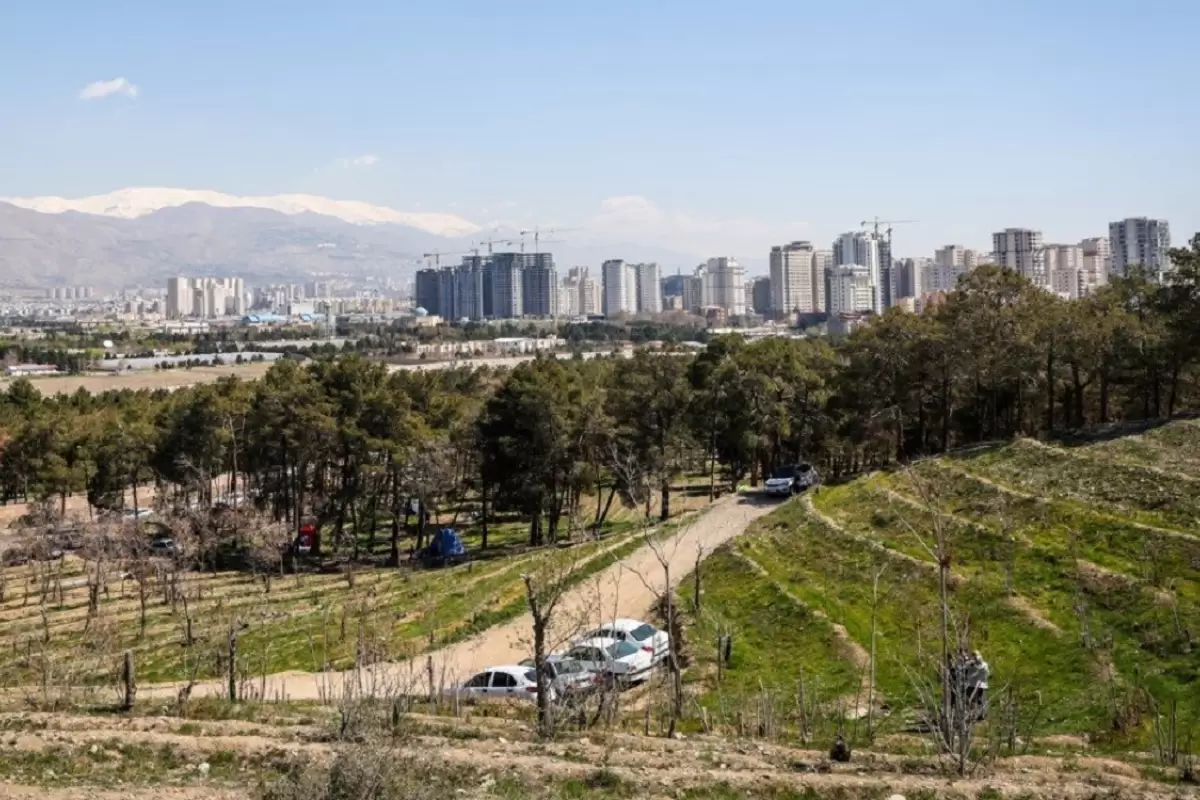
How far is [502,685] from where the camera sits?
16.2 meters

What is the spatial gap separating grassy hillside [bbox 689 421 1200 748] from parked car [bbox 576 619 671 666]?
2.33 feet

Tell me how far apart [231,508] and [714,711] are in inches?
886

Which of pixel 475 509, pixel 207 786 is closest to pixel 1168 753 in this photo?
pixel 207 786

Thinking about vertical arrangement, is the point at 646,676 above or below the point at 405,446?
below

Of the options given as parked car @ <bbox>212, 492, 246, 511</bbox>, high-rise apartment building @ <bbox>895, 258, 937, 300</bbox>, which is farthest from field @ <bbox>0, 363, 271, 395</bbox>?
high-rise apartment building @ <bbox>895, 258, 937, 300</bbox>

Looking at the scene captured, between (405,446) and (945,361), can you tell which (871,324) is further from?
(405,446)

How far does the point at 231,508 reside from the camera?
33.4 meters

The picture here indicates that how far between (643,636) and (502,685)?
2657 millimetres

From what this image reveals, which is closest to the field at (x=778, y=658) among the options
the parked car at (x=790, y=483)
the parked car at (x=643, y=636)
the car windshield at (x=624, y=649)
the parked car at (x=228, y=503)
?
the parked car at (x=643, y=636)

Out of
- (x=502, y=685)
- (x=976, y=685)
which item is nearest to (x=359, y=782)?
(x=976, y=685)

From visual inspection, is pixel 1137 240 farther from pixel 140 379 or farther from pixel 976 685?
pixel 976 685

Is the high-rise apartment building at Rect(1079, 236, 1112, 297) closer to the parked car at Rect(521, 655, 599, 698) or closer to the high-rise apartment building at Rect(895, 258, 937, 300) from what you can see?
the high-rise apartment building at Rect(895, 258, 937, 300)

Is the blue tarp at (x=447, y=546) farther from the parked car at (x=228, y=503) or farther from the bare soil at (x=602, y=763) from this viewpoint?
the bare soil at (x=602, y=763)

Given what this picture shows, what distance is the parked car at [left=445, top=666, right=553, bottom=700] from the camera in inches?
631
